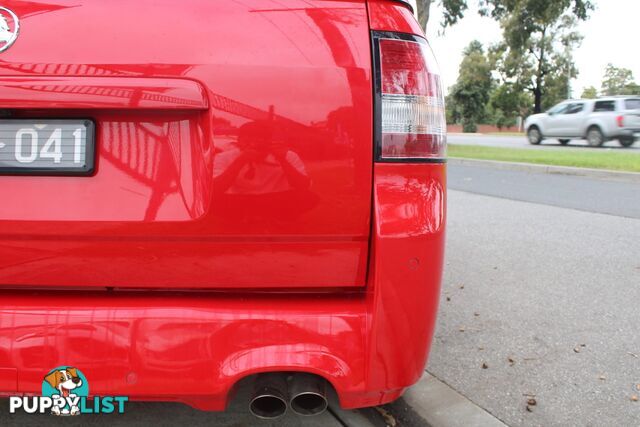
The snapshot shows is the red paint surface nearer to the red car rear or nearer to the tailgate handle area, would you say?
the red car rear

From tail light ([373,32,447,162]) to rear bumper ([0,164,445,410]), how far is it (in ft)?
0.19

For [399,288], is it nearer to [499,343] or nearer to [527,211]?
[499,343]

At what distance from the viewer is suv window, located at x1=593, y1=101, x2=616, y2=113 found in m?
18.9

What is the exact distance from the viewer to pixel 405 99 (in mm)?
1516

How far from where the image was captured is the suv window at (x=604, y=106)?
18858 mm

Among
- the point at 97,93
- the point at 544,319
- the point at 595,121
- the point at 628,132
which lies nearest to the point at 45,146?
the point at 97,93

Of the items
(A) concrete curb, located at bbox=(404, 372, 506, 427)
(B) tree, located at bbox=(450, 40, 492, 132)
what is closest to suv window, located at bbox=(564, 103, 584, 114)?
(A) concrete curb, located at bbox=(404, 372, 506, 427)

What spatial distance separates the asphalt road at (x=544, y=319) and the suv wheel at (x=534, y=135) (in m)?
17.1

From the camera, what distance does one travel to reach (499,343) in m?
2.84

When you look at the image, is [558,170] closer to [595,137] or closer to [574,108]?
[595,137]

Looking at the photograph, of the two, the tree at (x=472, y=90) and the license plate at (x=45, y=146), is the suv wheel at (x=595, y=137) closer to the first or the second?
the license plate at (x=45, y=146)

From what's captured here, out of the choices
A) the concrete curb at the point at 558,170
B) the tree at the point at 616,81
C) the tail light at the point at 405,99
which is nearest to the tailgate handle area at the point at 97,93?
the tail light at the point at 405,99

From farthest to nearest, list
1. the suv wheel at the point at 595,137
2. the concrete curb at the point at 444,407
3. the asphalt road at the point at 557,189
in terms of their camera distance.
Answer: the suv wheel at the point at 595,137
the asphalt road at the point at 557,189
the concrete curb at the point at 444,407

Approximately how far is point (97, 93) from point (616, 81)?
7850 centimetres
